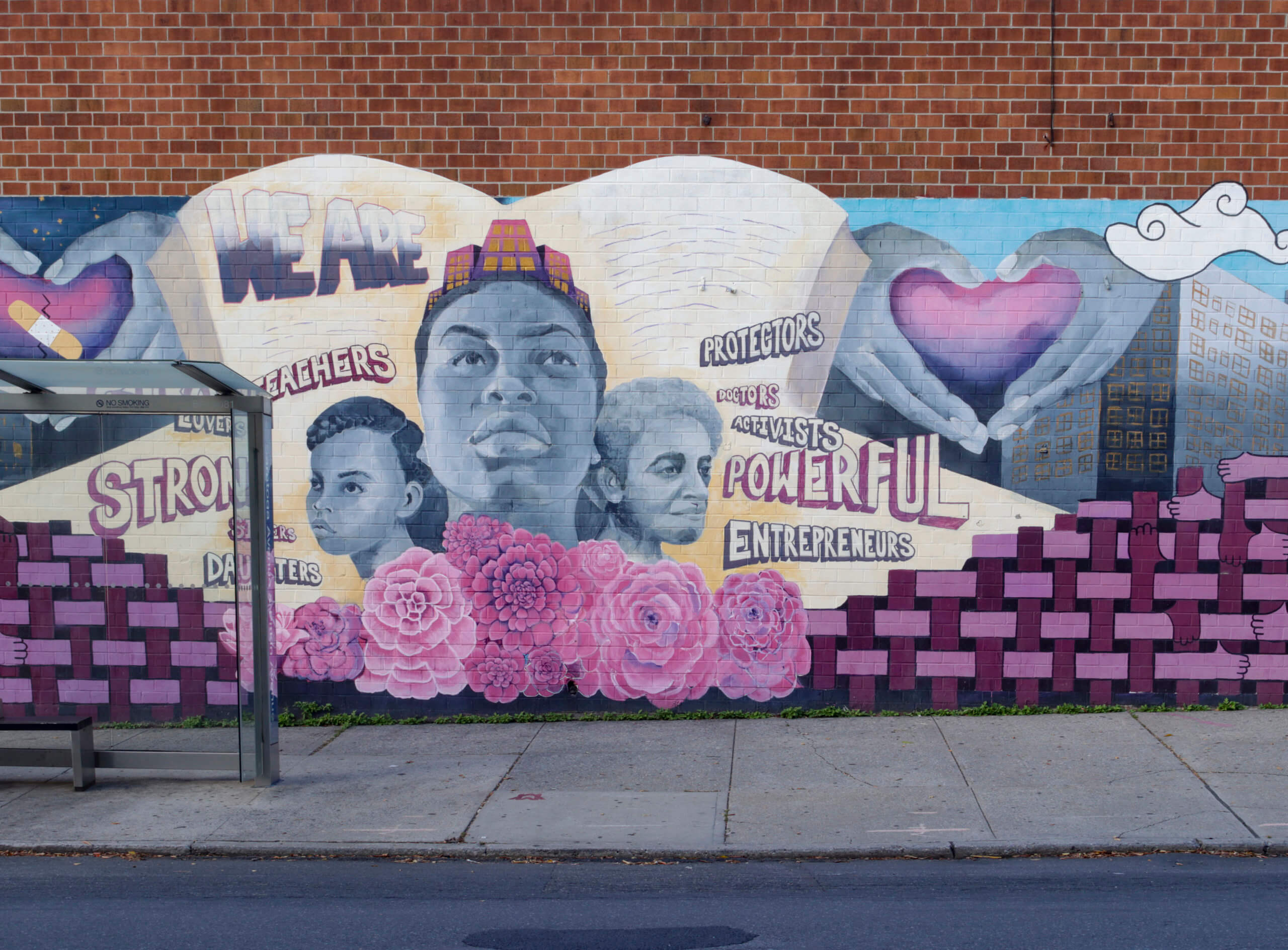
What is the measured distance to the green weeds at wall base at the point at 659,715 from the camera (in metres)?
8.48

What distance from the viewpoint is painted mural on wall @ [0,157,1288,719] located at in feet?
27.6

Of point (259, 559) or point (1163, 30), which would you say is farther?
point (1163, 30)

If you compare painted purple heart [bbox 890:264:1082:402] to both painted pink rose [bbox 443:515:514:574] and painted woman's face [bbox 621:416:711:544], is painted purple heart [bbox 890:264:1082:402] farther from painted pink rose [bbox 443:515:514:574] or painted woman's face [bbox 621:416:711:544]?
painted pink rose [bbox 443:515:514:574]

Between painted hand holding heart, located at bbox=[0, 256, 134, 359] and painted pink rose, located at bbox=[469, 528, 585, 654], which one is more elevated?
painted hand holding heart, located at bbox=[0, 256, 134, 359]

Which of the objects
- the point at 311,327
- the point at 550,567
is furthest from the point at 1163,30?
the point at 311,327

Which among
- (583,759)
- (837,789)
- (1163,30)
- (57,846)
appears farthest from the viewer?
(1163,30)

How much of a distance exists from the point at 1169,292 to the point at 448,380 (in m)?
5.71

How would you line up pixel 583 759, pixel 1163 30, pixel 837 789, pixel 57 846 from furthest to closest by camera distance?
pixel 1163 30, pixel 583 759, pixel 837 789, pixel 57 846

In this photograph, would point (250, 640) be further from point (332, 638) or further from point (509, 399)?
point (509, 399)

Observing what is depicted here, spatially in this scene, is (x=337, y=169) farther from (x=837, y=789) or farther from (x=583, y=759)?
(x=837, y=789)

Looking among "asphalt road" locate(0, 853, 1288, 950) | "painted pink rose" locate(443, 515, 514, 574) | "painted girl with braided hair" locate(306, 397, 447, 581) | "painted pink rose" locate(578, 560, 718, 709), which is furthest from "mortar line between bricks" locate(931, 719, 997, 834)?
"painted girl with braided hair" locate(306, 397, 447, 581)

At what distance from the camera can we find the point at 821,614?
28.1 ft

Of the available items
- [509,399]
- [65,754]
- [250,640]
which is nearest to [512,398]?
[509,399]

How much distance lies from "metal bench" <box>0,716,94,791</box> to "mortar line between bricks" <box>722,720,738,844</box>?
417 centimetres
